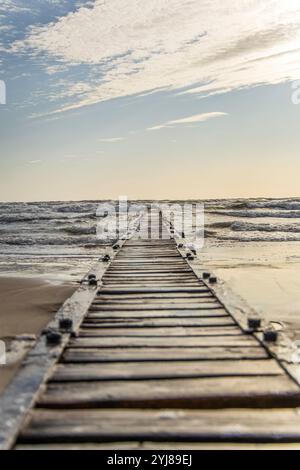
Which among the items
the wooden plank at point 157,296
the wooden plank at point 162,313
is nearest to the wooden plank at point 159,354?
the wooden plank at point 162,313

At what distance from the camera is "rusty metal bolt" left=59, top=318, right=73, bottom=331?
403 cm

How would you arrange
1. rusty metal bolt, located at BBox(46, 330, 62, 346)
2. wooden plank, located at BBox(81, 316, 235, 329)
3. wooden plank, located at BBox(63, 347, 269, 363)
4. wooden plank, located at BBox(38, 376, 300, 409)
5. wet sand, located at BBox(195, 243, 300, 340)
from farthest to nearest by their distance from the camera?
wet sand, located at BBox(195, 243, 300, 340) < wooden plank, located at BBox(81, 316, 235, 329) < rusty metal bolt, located at BBox(46, 330, 62, 346) < wooden plank, located at BBox(63, 347, 269, 363) < wooden plank, located at BBox(38, 376, 300, 409)

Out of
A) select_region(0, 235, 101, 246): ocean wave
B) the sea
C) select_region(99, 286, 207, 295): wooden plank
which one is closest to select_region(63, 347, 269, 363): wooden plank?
select_region(99, 286, 207, 295): wooden plank

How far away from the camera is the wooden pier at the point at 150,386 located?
247 cm

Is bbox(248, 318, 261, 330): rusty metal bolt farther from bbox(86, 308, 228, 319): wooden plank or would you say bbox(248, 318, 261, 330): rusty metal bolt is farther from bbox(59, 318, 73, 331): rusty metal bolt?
bbox(59, 318, 73, 331): rusty metal bolt

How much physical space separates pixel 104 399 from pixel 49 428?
405 millimetres

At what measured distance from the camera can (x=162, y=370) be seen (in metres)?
3.26

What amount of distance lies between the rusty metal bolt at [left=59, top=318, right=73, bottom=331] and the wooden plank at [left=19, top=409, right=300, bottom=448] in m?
1.37

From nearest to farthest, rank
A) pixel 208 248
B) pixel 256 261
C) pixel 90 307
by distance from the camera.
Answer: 1. pixel 90 307
2. pixel 256 261
3. pixel 208 248

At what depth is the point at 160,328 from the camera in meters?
4.29

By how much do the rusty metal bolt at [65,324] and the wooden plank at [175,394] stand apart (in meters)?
1.02

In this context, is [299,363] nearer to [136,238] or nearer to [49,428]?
[49,428]
